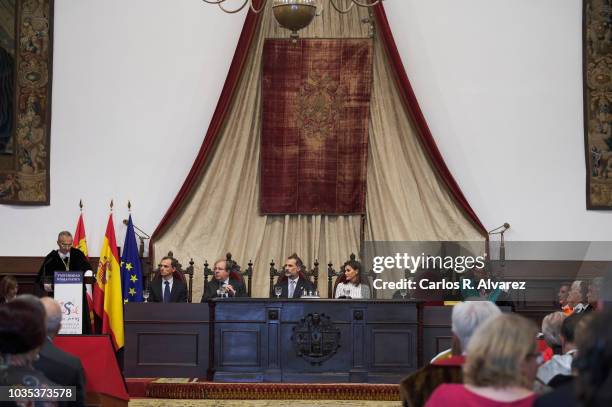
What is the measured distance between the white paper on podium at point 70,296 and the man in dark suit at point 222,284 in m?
1.53

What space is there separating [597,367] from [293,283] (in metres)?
8.58

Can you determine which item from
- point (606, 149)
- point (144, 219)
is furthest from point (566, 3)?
point (144, 219)

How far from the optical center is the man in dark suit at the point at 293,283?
410 inches

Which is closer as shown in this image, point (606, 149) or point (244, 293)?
point (244, 293)

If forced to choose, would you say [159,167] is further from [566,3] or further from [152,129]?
[566,3]

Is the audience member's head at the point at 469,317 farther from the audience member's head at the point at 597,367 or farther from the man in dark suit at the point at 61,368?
the audience member's head at the point at 597,367

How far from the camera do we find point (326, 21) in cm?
1198

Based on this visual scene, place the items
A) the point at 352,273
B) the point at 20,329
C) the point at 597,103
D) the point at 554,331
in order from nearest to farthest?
the point at 20,329, the point at 554,331, the point at 352,273, the point at 597,103

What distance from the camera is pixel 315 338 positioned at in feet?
31.8

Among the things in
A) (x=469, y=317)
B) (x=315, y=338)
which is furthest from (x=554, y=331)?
→ (x=315, y=338)

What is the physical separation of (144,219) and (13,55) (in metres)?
2.59

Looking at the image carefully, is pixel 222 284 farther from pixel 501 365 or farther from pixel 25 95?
pixel 501 365

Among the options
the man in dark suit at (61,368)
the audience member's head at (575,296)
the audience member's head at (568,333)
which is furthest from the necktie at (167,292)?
the man in dark suit at (61,368)

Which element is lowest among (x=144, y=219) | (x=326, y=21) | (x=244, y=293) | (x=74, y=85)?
(x=244, y=293)
